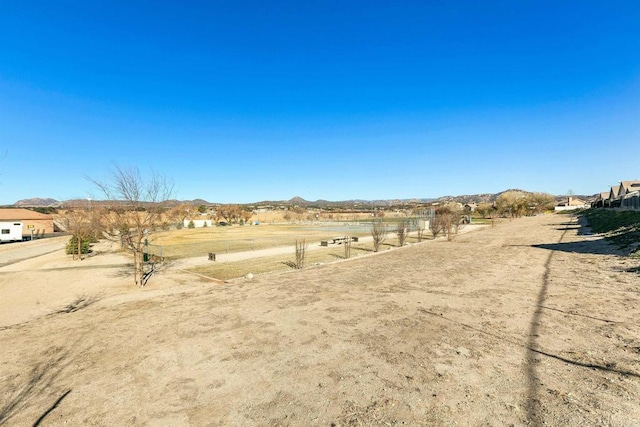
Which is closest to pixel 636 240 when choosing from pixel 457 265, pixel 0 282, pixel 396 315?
pixel 457 265

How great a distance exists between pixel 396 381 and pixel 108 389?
15.2 ft

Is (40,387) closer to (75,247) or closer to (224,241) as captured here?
(75,247)

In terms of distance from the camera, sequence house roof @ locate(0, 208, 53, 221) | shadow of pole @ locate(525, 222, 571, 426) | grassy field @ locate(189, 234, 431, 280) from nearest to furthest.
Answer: shadow of pole @ locate(525, 222, 571, 426), grassy field @ locate(189, 234, 431, 280), house roof @ locate(0, 208, 53, 221)

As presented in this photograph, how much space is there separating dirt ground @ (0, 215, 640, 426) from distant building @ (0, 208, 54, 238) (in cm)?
4408

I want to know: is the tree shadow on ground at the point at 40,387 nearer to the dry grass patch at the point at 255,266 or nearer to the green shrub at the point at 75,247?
the dry grass patch at the point at 255,266

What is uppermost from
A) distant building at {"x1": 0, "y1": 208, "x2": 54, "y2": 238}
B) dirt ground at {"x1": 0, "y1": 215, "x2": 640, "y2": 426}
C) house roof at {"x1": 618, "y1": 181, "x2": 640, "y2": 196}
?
house roof at {"x1": 618, "y1": 181, "x2": 640, "y2": 196}

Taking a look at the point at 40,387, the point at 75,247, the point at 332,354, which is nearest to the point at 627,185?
the point at 332,354

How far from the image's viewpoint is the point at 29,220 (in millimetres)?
46812

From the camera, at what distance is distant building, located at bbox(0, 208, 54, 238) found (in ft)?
146

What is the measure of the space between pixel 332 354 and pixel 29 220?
59.1 metres

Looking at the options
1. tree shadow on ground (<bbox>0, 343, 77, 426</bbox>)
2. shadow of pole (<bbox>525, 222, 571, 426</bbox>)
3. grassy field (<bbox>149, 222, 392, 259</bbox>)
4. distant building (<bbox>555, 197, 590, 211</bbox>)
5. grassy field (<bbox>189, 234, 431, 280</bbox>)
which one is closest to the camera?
shadow of pole (<bbox>525, 222, 571, 426</bbox>)

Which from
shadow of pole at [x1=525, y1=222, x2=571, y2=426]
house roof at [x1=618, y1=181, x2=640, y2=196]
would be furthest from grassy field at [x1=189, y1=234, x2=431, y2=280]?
house roof at [x1=618, y1=181, x2=640, y2=196]

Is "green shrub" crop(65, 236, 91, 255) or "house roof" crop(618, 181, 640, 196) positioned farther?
"house roof" crop(618, 181, 640, 196)

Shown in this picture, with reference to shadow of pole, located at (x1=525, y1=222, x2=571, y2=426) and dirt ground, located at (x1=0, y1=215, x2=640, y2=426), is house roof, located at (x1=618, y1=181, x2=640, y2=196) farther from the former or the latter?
shadow of pole, located at (x1=525, y1=222, x2=571, y2=426)
